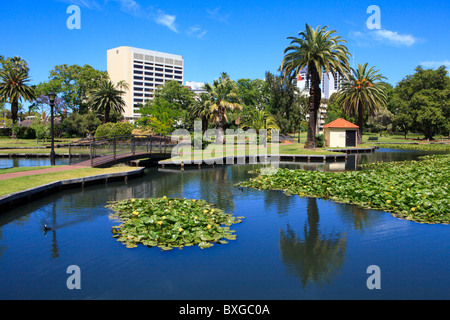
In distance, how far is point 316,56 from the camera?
3862 cm

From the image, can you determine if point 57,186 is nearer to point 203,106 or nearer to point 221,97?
point 221,97

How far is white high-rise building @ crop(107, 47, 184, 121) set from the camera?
154 meters

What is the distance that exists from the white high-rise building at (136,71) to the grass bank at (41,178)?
426 ft

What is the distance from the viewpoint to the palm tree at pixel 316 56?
38.2 meters

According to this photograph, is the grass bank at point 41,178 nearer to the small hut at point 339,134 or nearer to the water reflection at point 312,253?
the water reflection at point 312,253

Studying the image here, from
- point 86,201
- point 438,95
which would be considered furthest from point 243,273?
point 438,95

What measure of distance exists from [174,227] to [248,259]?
2585mm

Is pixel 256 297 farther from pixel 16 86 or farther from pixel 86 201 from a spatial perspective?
pixel 16 86

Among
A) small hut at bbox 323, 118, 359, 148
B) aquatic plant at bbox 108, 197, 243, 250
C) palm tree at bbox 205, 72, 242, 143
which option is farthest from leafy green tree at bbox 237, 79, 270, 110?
A: aquatic plant at bbox 108, 197, 243, 250

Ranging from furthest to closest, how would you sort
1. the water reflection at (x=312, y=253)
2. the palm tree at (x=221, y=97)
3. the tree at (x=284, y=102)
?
1. the tree at (x=284, y=102)
2. the palm tree at (x=221, y=97)
3. the water reflection at (x=312, y=253)

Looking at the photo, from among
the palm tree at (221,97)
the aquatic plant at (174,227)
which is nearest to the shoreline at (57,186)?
the aquatic plant at (174,227)

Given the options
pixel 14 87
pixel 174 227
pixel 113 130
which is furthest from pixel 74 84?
pixel 174 227

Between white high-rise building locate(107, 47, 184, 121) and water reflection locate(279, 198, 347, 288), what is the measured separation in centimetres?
14218
